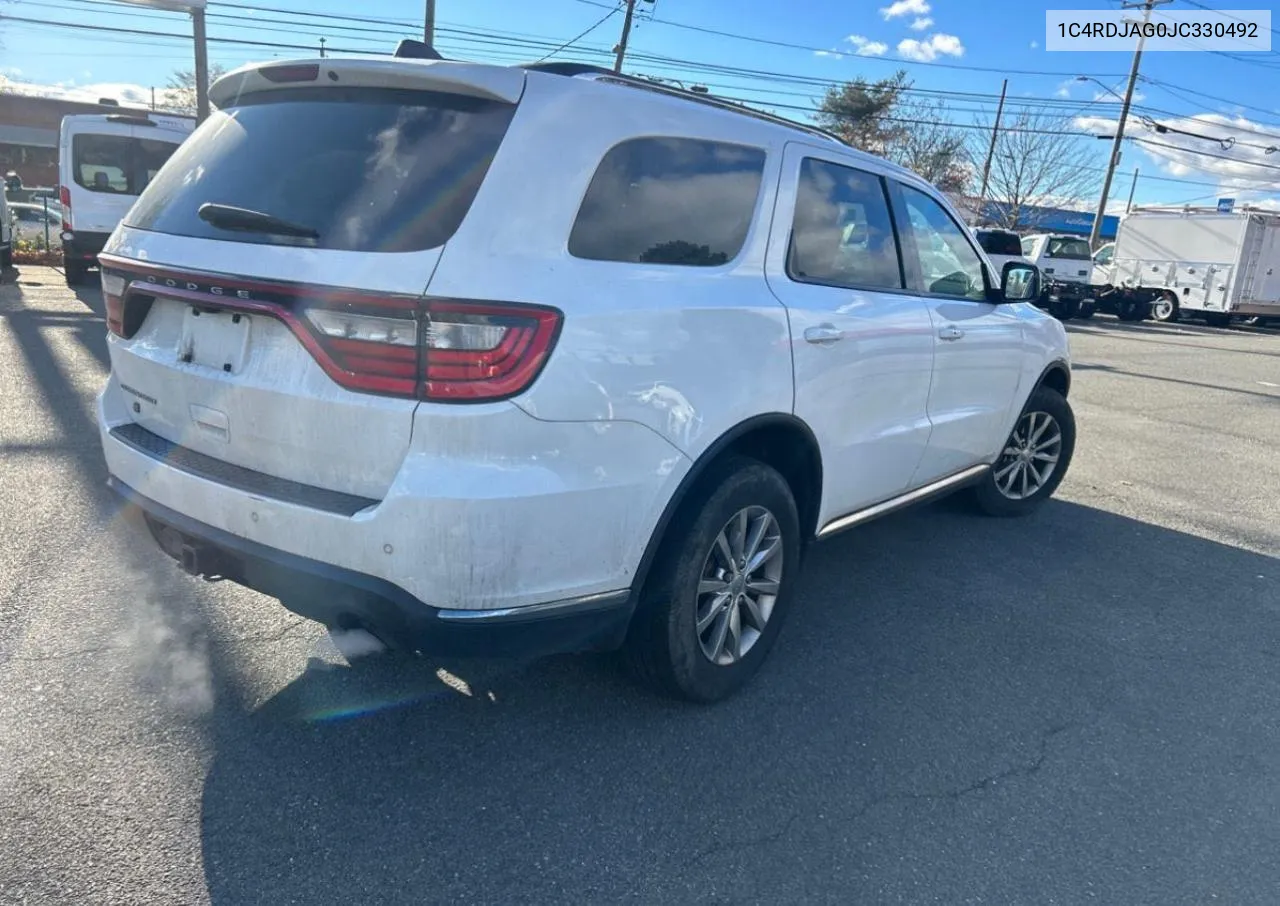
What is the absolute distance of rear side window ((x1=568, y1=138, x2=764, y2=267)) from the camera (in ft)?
8.32

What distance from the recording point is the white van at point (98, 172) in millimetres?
13000

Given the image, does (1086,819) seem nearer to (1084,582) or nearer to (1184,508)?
(1084,582)

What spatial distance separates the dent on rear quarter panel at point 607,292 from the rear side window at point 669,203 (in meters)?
0.03

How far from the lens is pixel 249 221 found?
2.50 meters

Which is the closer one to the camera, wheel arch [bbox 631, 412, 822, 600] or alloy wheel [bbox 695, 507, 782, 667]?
wheel arch [bbox 631, 412, 822, 600]

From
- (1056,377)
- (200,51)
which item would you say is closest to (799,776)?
(1056,377)

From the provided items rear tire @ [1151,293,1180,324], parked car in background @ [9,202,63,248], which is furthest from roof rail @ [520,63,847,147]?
rear tire @ [1151,293,1180,324]

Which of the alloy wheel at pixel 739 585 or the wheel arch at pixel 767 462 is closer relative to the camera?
the wheel arch at pixel 767 462

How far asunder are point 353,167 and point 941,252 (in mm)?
2850

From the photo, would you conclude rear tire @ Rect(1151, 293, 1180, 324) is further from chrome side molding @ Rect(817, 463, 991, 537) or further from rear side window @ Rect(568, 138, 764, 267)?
rear side window @ Rect(568, 138, 764, 267)

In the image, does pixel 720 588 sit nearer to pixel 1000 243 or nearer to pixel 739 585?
pixel 739 585

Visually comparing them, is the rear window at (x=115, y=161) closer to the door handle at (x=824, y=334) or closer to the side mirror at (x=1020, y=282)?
the side mirror at (x=1020, y=282)

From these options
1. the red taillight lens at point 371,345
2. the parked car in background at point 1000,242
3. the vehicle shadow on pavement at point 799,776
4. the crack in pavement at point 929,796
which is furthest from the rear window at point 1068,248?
the red taillight lens at point 371,345

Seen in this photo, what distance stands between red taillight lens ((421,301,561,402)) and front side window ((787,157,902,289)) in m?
1.26
